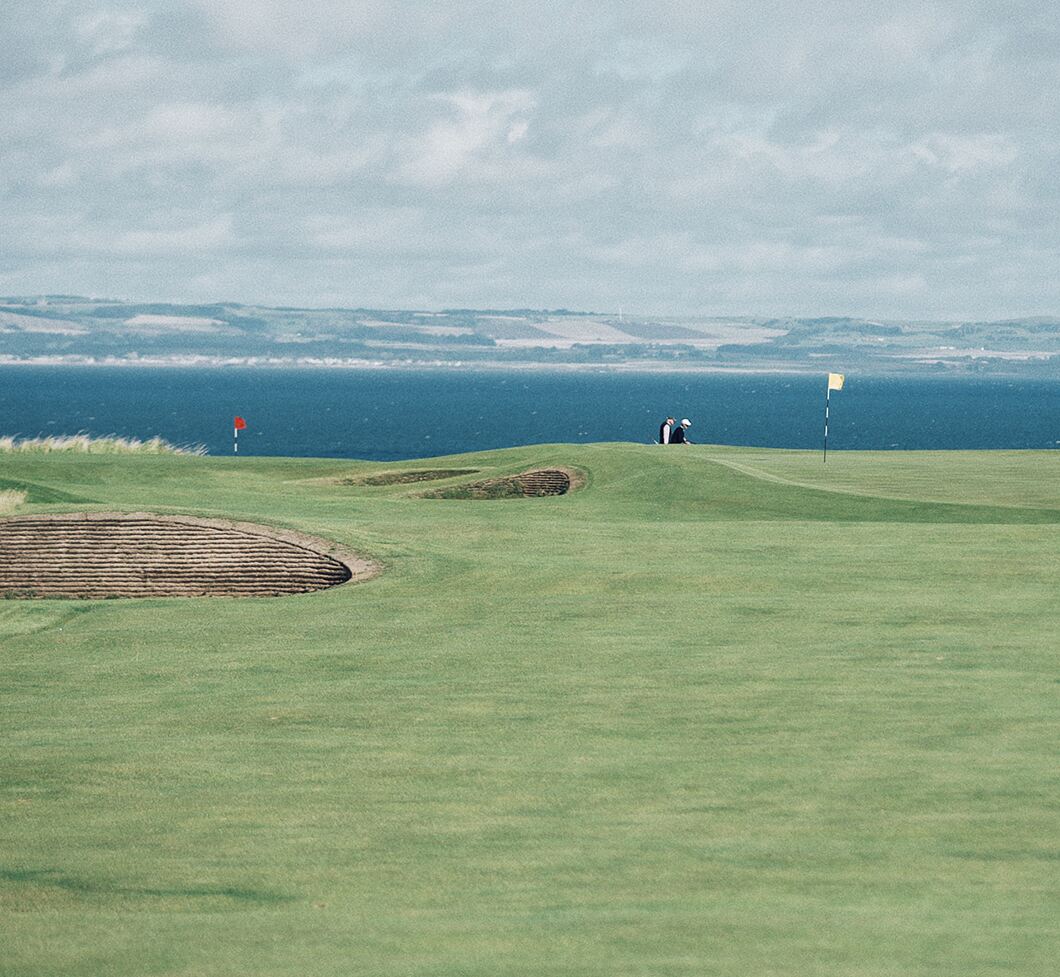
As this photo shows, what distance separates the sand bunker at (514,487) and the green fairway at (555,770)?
649 inches

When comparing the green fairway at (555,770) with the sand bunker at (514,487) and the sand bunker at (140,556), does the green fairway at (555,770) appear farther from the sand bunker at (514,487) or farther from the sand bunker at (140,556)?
the sand bunker at (514,487)

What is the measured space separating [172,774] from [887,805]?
168 inches

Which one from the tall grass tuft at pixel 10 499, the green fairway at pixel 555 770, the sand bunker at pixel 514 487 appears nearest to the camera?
the green fairway at pixel 555 770

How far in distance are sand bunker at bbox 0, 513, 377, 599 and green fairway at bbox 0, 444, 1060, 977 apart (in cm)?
209

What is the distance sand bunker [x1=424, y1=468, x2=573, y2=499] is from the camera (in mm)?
35719

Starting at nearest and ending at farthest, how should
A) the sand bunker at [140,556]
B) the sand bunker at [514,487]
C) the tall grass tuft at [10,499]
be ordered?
1. the sand bunker at [140,556]
2. the tall grass tuft at [10,499]
3. the sand bunker at [514,487]

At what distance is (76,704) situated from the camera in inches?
468

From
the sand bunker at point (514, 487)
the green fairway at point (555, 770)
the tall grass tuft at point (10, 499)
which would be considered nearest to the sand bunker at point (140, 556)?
the tall grass tuft at point (10, 499)

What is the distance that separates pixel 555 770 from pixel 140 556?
12649 millimetres

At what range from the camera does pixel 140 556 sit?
20703 mm

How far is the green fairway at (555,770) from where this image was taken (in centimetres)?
→ 652

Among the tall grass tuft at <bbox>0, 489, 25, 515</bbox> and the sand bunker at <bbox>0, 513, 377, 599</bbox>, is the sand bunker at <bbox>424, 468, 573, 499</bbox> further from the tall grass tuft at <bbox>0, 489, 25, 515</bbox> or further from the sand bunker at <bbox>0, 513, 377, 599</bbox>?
the sand bunker at <bbox>0, 513, 377, 599</bbox>

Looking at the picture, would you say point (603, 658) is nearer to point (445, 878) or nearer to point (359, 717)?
point (359, 717)

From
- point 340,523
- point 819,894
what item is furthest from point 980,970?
point 340,523
